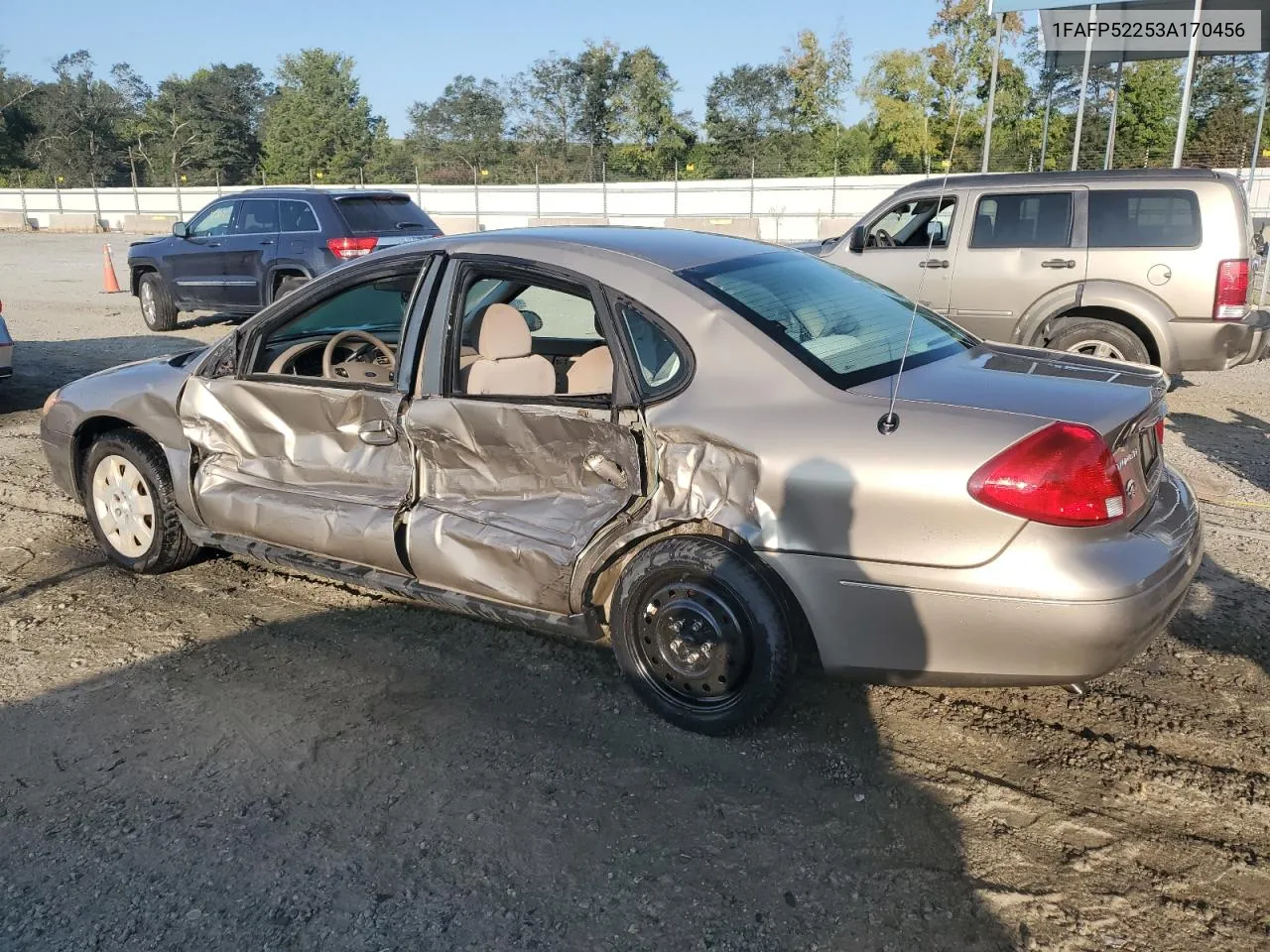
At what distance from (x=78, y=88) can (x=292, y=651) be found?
89.8 meters

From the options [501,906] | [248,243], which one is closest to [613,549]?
[501,906]

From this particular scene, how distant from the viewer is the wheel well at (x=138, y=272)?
13550 millimetres

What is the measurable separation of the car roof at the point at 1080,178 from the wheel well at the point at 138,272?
9.93 m

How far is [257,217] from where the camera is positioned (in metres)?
12.3

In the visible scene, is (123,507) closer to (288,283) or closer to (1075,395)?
(1075,395)

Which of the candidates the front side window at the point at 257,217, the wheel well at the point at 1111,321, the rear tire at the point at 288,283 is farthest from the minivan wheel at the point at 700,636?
the front side window at the point at 257,217

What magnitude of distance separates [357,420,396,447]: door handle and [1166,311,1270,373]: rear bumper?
631cm

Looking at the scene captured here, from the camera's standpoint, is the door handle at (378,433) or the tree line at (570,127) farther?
the tree line at (570,127)

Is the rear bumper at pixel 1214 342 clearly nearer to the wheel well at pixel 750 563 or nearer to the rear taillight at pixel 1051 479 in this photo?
the rear taillight at pixel 1051 479

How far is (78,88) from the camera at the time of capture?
3059 inches

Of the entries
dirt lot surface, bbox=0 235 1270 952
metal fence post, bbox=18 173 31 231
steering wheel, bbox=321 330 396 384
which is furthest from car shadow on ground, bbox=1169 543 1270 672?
metal fence post, bbox=18 173 31 231

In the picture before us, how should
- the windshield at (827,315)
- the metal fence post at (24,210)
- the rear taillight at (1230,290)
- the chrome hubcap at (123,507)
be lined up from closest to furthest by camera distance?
1. the windshield at (827,315)
2. the chrome hubcap at (123,507)
3. the rear taillight at (1230,290)
4. the metal fence post at (24,210)

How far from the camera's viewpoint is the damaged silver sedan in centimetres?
282

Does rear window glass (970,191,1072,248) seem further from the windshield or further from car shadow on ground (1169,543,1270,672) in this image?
the windshield
